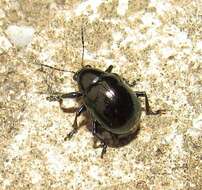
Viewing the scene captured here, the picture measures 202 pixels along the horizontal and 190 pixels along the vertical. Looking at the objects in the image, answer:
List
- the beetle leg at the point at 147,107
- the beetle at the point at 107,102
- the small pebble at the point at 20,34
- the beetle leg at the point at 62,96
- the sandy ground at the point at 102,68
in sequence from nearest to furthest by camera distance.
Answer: the beetle at the point at 107,102 → the sandy ground at the point at 102,68 → the beetle leg at the point at 147,107 → the beetle leg at the point at 62,96 → the small pebble at the point at 20,34

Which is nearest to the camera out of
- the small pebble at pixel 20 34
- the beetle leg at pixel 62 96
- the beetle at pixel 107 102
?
the beetle at pixel 107 102

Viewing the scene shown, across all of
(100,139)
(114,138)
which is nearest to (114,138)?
(114,138)

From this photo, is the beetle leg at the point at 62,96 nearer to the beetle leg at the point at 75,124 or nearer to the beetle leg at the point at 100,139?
the beetle leg at the point at 75,124

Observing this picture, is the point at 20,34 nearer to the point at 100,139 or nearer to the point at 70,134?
the point at 70,134

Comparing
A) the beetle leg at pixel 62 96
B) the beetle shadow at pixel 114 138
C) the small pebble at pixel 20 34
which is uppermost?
the small pebble at pixel 20 34

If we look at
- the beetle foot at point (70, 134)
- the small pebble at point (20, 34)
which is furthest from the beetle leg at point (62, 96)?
the small pebble at point (20, 34)

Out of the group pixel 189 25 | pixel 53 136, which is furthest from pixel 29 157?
pixel 189 25

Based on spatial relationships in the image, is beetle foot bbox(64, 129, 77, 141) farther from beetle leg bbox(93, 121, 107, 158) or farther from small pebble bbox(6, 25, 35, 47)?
small pebble bbox(6, 25, 35, 47)
